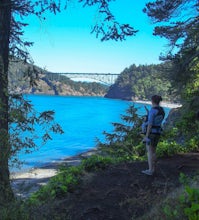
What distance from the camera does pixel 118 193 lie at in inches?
232

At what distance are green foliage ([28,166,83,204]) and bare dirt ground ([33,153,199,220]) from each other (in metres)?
0.15

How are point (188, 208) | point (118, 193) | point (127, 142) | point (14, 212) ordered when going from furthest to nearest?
1. point (127, 142)
2. point (118, 193)
3. point (14, 212)
4. point (188, 208)

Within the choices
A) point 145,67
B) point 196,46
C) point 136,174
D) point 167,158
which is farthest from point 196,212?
point 145,67

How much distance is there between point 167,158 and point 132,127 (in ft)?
13.0

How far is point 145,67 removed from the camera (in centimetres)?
15425

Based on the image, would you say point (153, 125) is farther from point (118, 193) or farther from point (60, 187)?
Result: point (60, 187)

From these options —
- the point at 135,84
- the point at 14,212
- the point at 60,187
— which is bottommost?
the point at 60,187

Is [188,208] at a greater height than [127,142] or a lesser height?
greater

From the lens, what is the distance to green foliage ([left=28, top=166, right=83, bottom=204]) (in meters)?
6.14

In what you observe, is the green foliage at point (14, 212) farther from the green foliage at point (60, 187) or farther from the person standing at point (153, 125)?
the person standing at point (153, 125)

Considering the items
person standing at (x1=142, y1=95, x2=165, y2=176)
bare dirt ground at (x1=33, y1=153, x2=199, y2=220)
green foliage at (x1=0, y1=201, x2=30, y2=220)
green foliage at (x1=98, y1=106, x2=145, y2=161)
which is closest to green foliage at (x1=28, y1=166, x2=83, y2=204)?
bare dirt ground at (x1=33, y1=153, x2=199, y2=220)

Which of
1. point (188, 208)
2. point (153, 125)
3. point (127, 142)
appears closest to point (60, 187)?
point (153, 125)

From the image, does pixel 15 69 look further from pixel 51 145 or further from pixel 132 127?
pixel 51 145

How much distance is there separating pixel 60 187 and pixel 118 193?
3.68ft
